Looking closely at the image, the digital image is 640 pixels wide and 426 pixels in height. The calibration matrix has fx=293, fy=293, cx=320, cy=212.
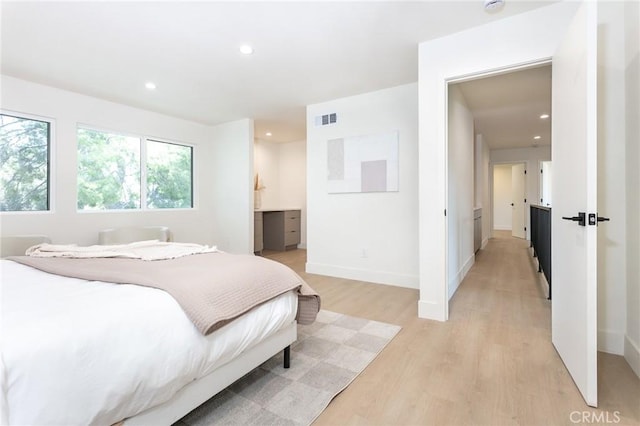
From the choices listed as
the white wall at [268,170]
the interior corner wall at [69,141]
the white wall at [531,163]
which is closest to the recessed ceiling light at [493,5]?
the interior corner wall at [69,141]

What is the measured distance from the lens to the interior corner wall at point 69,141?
3.29 meters

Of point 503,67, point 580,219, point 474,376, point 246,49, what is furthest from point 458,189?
point 246,49

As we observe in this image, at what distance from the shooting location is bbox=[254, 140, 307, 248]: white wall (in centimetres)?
646

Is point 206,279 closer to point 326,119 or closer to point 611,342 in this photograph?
point 611,342

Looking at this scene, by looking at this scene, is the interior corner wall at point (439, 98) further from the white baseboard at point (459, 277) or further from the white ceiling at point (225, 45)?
the white baseboard at point (459, 277)

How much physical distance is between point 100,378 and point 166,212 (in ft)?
14.0

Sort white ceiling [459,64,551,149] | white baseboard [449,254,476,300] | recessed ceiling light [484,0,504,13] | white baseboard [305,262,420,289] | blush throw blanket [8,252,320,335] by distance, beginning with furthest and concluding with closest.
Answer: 1. white baseboard [305,262,420,289]
2. white ceiling [459,64,551,149]
3. white baseboard [449,254,476,300]
4. recessed ceiling light [484,0,504,13]
5. blush throw blanket [8,252,320,335]

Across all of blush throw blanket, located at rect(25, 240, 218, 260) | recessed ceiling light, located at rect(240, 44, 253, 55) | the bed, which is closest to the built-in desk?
recessed ceiling light, located at rect(240, 44, 253, 55)

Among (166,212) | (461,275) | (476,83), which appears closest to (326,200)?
(461,275)

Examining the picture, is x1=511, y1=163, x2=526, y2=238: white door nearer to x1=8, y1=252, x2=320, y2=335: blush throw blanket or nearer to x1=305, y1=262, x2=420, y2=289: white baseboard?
x1=305, y1=262, x2=420, y2=289: white baseboard

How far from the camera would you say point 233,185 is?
202 inches

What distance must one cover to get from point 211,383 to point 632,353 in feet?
8.08

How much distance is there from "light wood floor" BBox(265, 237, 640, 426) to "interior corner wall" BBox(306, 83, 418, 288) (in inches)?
30.8

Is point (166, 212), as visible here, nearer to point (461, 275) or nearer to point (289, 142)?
point (289, 142)
